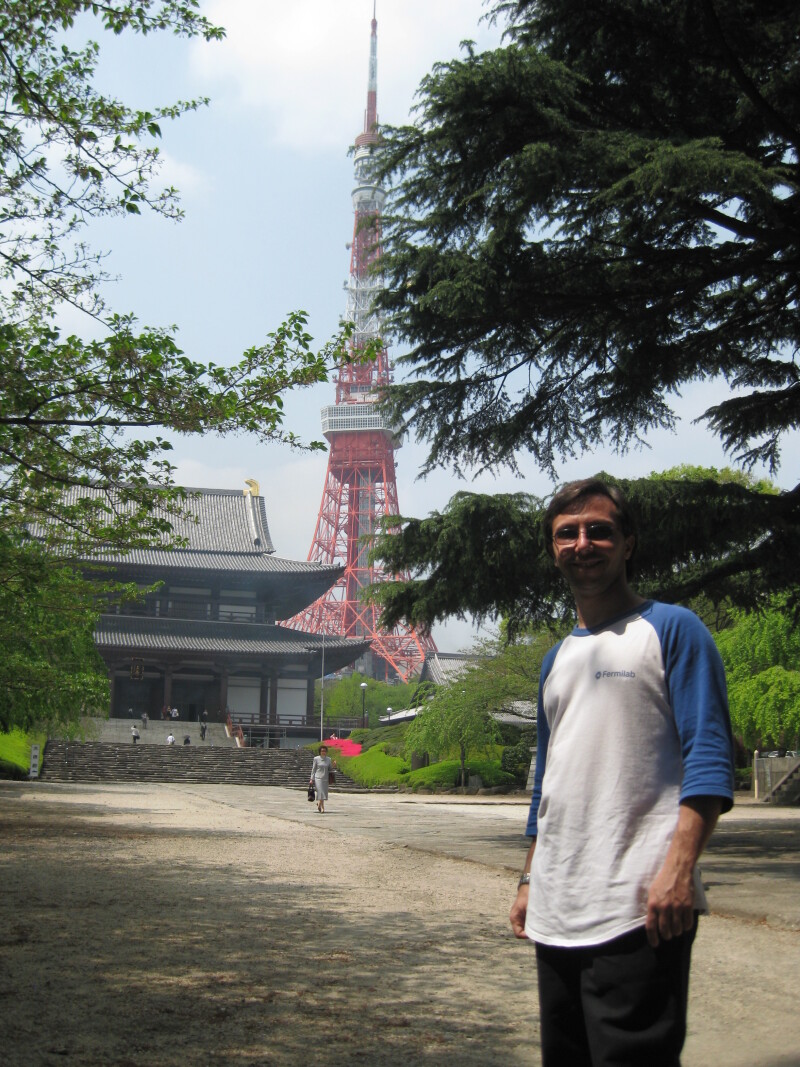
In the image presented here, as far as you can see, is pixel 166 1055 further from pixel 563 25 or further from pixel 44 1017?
pixel 563 25

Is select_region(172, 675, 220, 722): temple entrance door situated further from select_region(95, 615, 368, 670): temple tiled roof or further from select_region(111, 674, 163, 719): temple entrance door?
select_region(95, 615, 368, 670): temple tiled roof

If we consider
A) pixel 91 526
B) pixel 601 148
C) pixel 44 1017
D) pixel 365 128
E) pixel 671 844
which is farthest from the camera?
pixel 365 128

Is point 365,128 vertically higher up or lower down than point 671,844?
higher up

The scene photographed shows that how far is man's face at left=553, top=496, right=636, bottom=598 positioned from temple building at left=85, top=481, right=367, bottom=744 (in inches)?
1774

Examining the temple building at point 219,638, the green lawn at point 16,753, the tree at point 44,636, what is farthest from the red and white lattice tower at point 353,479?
the tree at point 44,636

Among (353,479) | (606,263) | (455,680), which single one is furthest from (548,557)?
(353,479)

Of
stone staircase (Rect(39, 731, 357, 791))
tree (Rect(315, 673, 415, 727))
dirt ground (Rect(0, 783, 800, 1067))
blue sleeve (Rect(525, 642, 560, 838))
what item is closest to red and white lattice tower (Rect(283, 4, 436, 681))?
tree (Rect(315, 673, 415, 727))

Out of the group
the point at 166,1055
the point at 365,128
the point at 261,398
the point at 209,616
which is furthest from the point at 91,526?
the point at 365,128

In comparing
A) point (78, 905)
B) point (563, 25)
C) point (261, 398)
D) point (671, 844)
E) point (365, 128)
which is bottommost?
point (78, 905)

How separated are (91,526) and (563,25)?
644cm

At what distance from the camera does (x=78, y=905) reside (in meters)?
6.54

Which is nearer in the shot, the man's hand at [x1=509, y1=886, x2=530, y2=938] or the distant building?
the man's hand at [x1=509, y1=886, x2=530, y2=938]

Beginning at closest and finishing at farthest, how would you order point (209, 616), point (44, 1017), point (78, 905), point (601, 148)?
point (44, 1017), point (78, 905), point (601, 148), point (209, 616)

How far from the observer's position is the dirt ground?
3.47 meters
